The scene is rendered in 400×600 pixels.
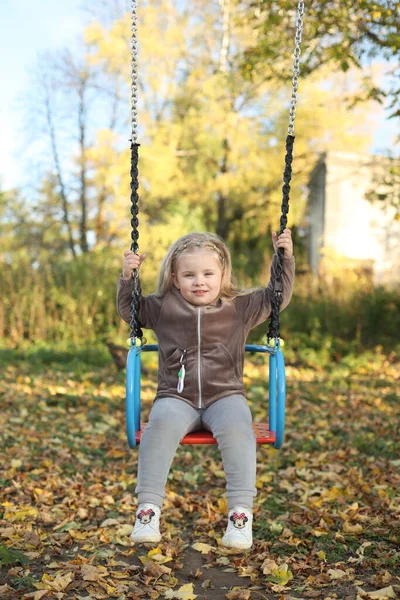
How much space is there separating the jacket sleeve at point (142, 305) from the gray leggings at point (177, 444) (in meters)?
0.53

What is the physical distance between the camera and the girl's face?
333cm

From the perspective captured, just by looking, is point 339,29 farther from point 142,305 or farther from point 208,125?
point 208,125

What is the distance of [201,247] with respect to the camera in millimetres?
3375

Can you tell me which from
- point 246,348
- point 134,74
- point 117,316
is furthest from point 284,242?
point 117,316

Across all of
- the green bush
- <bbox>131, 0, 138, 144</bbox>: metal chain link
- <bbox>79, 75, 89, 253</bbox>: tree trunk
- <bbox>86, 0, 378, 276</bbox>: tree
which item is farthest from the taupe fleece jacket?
<bbox>79, 75, 89, 253</bbox>: tree trunk

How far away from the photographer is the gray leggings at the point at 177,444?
2.95 metres

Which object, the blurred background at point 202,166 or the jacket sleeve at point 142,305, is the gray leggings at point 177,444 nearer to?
the jacket sleeve at point 142,305

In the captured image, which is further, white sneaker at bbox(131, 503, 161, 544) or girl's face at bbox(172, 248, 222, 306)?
girl's face at bbox(172, 248, 222, 306)

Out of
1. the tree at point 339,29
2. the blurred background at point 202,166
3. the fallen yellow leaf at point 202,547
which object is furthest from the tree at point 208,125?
the fallen yellow leaf at point 202,547

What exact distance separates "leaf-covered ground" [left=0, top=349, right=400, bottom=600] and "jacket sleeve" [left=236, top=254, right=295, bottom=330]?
1230 mm

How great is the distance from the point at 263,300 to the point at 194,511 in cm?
171

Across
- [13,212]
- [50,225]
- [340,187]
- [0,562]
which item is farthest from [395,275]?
[0,562]

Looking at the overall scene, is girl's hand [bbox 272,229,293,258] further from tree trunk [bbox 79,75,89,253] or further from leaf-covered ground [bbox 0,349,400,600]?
tree trunk [bbox 79,75,89,253]

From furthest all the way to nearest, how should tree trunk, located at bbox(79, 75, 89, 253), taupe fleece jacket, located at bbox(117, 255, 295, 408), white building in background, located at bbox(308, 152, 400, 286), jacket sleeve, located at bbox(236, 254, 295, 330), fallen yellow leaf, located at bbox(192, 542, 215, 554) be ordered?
tree trunk, located at bbox(79, 75, 89, 253) → white building in background, located at bbox(308, 152, 400, 286) → fallen yellow leaf, located at bbox(192, 542, 215, 554) → jacket sleeve, located at bbox(236, 254, 295, 330) → taupe fleece jacket, located at bbox(117, 255, 295, 408)
